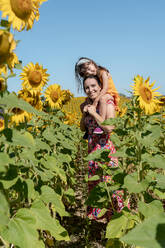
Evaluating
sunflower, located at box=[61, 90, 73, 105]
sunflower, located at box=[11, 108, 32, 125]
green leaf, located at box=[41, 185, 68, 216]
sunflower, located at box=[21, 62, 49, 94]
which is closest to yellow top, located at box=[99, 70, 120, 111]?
sunflower, located at box=[61, 90, 73, 105]

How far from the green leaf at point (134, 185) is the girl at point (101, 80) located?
55.8 inches

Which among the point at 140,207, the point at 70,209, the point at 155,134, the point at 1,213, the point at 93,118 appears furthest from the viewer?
the point at 70,209

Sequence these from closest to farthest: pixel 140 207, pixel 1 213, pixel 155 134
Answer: pixel 1 213 → pixel 140 207 → pixel 155 134

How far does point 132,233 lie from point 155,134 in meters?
1.32

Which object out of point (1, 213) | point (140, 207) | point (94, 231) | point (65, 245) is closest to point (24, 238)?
point (1, 213)

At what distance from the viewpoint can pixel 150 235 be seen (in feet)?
1.82

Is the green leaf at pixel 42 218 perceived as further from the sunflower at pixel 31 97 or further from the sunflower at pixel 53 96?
the sunflower at pixel 53 96

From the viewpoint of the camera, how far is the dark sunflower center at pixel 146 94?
2130 millimetres

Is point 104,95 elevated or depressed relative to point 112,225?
elevated

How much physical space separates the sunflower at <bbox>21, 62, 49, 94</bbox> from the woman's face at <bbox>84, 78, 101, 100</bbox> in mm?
610

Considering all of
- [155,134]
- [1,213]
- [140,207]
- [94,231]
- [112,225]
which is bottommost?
[94,231]

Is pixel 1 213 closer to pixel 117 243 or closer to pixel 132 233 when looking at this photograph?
pixel 132 233

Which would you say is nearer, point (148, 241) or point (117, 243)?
point (148, 241)

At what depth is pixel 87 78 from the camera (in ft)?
10.6
